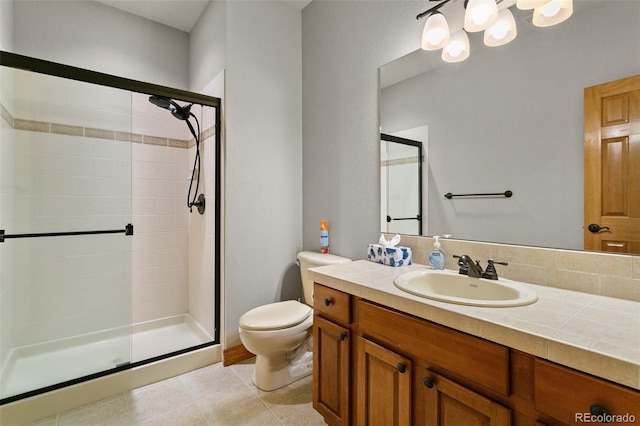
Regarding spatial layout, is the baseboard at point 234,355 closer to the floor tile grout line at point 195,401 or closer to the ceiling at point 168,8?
the floor tile grout line at point 195,401

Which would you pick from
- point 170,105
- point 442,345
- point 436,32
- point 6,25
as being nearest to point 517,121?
point 436,32

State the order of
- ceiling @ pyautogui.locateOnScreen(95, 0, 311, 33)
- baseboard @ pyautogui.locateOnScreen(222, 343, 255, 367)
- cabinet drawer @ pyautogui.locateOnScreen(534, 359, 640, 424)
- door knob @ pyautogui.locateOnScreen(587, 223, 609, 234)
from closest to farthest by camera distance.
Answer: cabinet drawer @ pyautogui.locateOnScreen(534, 359, 640, 424) → door knob @ pyautogui.locateOnScreen(587, 223, 609, 234) → baseboard @ pyautogui.locateOnScreen(222, 343, 255, 367) → ceiling @ pyautogui.locateOnScreen(95, 0, 311, 33)

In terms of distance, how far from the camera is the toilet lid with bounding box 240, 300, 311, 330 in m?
1.77

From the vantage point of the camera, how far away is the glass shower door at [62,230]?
5.82 ft

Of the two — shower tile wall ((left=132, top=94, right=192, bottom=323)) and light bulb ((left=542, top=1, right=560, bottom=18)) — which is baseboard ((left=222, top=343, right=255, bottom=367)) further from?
light bulb ((left=542, top=1, right=560, bottom=18))

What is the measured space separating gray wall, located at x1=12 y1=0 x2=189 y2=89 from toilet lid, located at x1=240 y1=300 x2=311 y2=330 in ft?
7.57

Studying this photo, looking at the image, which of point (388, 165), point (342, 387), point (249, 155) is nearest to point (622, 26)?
point (388, 165)

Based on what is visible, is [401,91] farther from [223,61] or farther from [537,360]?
[537,360]

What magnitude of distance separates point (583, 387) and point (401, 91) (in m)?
1.56

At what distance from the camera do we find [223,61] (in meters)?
2.23

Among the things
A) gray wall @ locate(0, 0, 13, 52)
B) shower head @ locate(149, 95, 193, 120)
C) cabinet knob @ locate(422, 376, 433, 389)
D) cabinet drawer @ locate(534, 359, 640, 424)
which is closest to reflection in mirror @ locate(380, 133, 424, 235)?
cabinet knob @ locate(422, 376, 433, 389)

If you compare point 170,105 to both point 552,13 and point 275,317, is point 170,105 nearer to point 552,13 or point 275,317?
point 275,317

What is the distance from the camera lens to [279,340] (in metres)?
1.78

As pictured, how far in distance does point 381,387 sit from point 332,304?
0.40 meters
